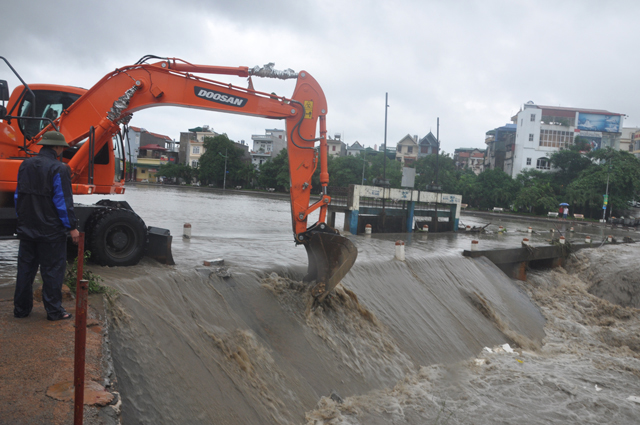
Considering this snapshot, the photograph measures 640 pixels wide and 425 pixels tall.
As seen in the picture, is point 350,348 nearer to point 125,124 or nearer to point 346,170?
point 125,124

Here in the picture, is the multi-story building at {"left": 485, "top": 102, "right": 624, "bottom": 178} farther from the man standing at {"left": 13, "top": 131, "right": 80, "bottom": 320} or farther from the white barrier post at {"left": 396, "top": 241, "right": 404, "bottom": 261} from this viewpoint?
the man standing at {"left": 13, "top": 131, "right": 80, "bottom": 320}

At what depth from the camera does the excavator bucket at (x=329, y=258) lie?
25.8 feet

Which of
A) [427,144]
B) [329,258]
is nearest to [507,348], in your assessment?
[329,258]

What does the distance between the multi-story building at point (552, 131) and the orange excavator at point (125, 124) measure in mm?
64270

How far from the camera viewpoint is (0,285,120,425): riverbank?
316 cm

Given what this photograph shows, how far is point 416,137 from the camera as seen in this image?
8344cm

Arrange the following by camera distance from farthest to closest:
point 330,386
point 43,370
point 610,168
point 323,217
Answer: point 610,168 → point 323,217 → point 330,386 → point 43,370

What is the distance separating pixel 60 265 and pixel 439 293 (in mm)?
9261

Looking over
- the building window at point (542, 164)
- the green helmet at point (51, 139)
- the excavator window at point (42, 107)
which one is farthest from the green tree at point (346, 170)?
the green helmet at point (51, 139)

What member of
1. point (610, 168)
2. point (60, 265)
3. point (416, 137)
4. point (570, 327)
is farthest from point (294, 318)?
point (416, 137)

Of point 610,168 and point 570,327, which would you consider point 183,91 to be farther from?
point 610,168

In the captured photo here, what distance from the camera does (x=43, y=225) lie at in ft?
15.1

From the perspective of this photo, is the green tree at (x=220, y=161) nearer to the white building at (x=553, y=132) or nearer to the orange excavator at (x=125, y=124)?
the white building at (x=553, y=132)

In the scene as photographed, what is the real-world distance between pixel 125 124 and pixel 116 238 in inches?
84.5
